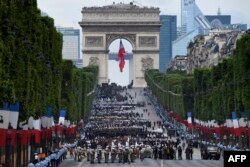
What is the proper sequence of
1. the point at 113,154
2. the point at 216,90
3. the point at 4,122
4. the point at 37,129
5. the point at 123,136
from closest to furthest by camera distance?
the point at 4,122 < the point at 37,129 < the point at 113,154 < the point at 216,90 < the point at 123,136

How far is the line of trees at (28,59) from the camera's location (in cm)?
4584

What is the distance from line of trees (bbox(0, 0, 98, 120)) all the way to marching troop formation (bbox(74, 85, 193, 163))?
5.27 m

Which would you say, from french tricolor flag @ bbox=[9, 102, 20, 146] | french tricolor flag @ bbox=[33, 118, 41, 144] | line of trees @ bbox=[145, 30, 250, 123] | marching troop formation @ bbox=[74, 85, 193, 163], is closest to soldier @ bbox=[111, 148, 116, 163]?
marching troop formation @ bbox=[74, 85, 193, 163]

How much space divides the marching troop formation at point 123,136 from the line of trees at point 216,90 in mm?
4246

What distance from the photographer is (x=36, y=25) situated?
63.9m

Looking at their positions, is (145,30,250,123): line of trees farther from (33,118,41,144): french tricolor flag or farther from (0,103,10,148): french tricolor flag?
(0,103,10,148): french tricolor flag

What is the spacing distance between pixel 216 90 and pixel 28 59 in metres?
53.6

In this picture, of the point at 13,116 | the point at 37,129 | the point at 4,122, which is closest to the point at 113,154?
the point at 37,129

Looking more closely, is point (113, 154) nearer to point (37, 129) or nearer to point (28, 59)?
point (37, 129)

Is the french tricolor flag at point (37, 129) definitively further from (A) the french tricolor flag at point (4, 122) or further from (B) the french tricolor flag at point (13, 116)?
(A) the french tricolor flag at point (4, 122)

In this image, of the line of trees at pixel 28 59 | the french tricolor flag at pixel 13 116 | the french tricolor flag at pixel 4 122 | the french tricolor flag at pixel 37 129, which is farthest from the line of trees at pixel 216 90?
the french tricolor flag at pixel 4 122

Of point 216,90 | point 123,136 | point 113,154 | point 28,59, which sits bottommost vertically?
point 113,154

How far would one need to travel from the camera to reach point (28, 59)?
183ft

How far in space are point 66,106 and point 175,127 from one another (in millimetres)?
46000
